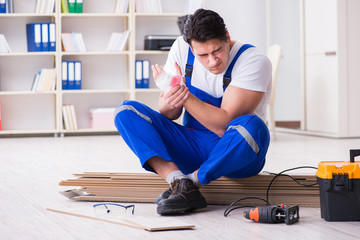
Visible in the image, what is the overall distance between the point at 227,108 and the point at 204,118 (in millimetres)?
93

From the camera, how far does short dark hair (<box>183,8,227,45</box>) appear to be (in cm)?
211

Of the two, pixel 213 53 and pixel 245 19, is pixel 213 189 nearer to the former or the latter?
pixel 213 53

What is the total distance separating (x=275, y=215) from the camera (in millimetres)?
1954

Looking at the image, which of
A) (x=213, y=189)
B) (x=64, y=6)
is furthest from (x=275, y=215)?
(x=64, y=6)

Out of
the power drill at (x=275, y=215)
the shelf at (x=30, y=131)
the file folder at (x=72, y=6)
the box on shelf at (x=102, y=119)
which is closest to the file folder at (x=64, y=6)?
the file folder at (x=72, y=6)

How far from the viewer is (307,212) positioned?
7.07ft

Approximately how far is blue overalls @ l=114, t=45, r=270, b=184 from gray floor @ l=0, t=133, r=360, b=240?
0.58 feet

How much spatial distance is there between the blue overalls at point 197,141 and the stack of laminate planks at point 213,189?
2.1 inches

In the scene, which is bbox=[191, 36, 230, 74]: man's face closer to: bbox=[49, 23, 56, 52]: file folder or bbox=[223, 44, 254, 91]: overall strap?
bbox=[223, 44, 254, 91]: overall strap

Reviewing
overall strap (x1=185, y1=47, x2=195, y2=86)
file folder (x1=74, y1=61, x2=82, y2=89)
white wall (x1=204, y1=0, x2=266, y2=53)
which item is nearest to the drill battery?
overall strap (x1=185, y1=47, x2=195, y2=86)

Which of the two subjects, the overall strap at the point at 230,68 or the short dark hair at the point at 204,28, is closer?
the short dark hair at the point at 204,28

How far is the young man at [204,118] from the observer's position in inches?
83.2

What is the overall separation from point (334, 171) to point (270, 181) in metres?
0.45

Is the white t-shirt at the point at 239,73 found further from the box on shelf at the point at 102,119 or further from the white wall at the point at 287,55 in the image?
the white wall at the point at 287,55
